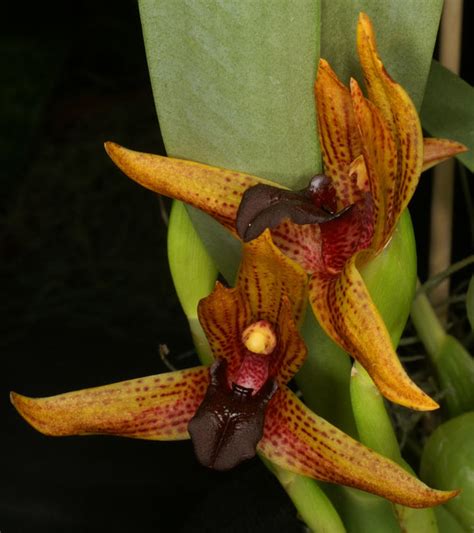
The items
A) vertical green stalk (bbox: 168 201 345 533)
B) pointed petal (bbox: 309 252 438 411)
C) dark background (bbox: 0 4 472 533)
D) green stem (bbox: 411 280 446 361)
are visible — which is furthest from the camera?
dark background (bbox: 0 4 472 533)

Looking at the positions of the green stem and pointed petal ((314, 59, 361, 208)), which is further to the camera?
the green stem

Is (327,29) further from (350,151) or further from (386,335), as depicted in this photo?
(386,335)

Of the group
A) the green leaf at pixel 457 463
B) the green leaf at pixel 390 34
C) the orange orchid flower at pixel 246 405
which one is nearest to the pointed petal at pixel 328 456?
the orange orchid flower at pixel 246 405

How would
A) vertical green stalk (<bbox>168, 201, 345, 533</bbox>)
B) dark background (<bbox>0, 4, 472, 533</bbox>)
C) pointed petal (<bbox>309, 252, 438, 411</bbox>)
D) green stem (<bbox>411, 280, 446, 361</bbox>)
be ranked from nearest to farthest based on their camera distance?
pointed petal (<bbox>309, 252, 438, 411</bbox>) → vertical green stalk (<bbox>168, 201, 345, 533</bbox>) → green stem (<bbox>411, 280, 446, 361</bbox>) → dark background (<bbox>0, 4, 472, 533</bbox>)

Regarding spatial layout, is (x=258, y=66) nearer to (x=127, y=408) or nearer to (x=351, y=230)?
(x=351, y=230)

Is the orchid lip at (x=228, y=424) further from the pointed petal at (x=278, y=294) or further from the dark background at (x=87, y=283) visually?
the dark background at (x=87, y=283)

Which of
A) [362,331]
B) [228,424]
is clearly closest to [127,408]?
[228,424]

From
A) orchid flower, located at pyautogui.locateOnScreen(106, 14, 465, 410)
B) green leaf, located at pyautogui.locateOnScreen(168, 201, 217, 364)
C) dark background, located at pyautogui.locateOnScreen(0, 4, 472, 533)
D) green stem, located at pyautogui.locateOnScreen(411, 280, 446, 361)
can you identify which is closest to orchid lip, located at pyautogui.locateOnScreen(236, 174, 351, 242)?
orchid flower, located at pyautogui.locateOnScreen(106, 14, 465, 410)

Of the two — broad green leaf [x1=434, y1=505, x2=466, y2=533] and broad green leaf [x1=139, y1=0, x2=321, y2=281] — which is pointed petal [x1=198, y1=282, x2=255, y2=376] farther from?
broad green leaf [x1=434, y1=505, x2=466, y2=533]
